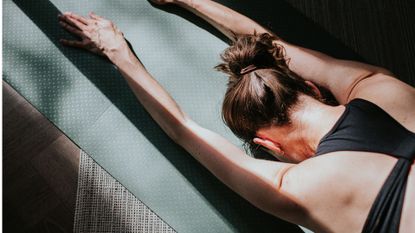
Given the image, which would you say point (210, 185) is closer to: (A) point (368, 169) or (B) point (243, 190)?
(B) point (243, 190)

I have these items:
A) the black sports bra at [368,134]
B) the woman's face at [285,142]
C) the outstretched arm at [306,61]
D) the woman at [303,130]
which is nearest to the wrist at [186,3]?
the outstretched arm at [306,61]

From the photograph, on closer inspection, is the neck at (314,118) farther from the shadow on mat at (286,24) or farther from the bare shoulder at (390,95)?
the shadow on mat at (286,24)

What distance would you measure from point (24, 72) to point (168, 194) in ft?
2.08

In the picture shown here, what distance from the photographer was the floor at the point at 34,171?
130 centimetres

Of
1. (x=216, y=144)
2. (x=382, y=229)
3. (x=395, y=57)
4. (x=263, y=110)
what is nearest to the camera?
(x=382, y=229)

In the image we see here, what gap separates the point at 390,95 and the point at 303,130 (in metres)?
0.23

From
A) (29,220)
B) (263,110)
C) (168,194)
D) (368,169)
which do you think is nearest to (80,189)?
(29,220)

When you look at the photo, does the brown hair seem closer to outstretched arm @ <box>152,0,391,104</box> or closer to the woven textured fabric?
outstretched arm @ <box>152,0,391,104</box>

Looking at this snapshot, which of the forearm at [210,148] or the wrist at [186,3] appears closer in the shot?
the forearm at [210,148]

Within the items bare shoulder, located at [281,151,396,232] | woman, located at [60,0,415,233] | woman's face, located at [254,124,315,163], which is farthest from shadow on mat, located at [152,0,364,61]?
bare shoulder, located at [281,151,396,232]

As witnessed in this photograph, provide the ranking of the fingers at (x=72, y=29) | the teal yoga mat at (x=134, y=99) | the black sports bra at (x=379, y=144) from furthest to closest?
the fingers at (x=72, y=29), the teal yoga mat at (x=134, y=99), the black sports bra at (x=379, y=144)

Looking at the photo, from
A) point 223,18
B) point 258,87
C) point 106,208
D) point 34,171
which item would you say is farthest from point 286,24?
point 34,171

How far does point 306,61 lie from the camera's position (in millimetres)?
1180

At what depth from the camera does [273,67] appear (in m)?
1.07
